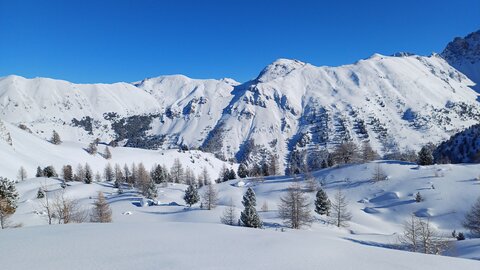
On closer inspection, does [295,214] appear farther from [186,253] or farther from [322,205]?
[186,253]

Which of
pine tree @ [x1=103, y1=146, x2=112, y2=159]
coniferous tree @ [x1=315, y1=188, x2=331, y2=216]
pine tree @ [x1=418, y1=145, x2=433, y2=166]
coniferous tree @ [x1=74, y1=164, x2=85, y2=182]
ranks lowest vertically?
coniferous tree @ [x1=315, y1=188, x2=331, y2=216]

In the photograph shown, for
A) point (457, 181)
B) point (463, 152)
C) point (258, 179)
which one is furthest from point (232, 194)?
point (463, 152)

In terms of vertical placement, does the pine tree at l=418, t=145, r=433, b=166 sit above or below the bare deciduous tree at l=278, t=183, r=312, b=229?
above

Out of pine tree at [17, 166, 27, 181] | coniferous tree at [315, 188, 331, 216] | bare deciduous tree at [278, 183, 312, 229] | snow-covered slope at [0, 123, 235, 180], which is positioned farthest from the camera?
snow-covered slope at [0, 123, 235, 180]

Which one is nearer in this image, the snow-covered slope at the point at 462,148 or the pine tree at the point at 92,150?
the snow-covered slope at the point at 462,148

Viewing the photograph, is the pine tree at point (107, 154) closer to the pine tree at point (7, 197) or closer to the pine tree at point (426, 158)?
the pine tree at point (7, 197)

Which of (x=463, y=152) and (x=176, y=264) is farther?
(x=463, y=152)

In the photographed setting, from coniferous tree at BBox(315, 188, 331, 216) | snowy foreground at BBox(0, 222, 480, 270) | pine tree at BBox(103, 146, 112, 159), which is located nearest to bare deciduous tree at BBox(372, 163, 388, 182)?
coniferous tree at BBox(315, 188, 331, 216)

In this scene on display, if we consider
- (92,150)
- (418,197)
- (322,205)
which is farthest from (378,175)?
(92,150)

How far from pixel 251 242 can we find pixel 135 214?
47.0 m

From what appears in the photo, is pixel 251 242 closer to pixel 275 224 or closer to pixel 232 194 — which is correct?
pixel 275 224

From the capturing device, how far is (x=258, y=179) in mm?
100125

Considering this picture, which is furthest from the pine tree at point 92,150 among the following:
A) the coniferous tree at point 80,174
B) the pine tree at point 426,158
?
the pine tree at point 426,158

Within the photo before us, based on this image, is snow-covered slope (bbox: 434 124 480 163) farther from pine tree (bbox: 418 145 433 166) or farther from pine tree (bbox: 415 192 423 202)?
pine tree (bbox: 415 192 423 202)
